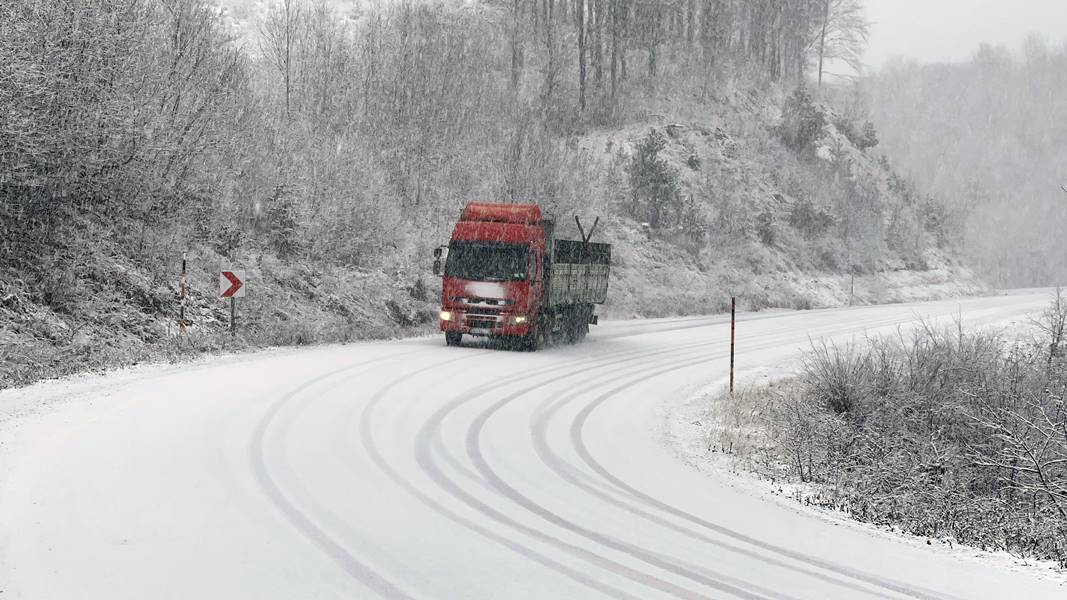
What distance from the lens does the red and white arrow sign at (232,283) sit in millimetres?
18438

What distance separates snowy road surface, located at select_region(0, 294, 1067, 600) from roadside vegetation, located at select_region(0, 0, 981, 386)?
13.8 ft

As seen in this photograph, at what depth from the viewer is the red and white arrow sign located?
18.4 meters

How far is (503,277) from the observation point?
1947cm

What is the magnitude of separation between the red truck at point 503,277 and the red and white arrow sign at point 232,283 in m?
4.27

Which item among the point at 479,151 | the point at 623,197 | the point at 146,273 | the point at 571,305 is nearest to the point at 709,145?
the point at 623,197

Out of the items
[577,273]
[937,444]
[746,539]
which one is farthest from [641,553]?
[577,273]

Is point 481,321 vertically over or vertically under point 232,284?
under

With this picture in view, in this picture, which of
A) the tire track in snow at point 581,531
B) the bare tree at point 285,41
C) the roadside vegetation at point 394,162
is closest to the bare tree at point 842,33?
the roadside vegetation at point 394,162

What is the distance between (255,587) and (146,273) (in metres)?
16.6

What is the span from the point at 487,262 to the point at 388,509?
1302cm

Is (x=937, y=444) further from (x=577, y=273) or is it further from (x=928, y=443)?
(x=577, y=273)

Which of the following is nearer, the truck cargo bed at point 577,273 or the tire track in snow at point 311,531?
the tire track in snow at point 311,531

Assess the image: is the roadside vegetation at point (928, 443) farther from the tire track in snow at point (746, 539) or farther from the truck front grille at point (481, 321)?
the truck front grille at point (481, 321)

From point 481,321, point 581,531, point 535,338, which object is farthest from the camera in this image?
point 535,338
